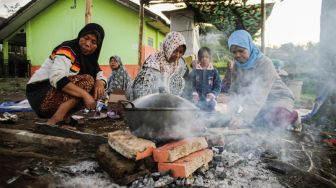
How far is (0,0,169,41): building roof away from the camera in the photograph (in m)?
13.8

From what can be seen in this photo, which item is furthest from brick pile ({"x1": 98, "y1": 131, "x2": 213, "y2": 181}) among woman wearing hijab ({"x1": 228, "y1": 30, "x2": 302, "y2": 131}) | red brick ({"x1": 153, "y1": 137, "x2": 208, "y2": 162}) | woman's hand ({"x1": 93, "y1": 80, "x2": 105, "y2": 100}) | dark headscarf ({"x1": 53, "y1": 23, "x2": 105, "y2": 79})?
dark headscarf ({"x1": 53, "y1": 23, "x2": 105, "y2": 79})

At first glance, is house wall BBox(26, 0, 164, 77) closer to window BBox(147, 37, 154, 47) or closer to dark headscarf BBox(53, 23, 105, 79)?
window BBox(147, 37, 154, 47)

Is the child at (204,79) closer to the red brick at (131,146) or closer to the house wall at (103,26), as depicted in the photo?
the red brick at (131,146)

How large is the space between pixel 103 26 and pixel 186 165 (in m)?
13.9

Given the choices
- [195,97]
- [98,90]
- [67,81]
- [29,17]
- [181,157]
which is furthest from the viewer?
[29,17]

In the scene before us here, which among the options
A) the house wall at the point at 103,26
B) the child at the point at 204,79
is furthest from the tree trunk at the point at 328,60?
the house wall at the point at 103,26

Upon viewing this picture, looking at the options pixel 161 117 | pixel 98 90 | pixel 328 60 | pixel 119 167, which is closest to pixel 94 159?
pixel 119 167

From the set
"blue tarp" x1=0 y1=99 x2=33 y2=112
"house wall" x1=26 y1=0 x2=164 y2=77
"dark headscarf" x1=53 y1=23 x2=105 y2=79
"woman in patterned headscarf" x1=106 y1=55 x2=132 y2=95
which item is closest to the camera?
"dark headscarf" x1=53 y1=23 x2=105 y2=79

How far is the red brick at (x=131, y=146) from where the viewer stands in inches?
Answer: 88.7

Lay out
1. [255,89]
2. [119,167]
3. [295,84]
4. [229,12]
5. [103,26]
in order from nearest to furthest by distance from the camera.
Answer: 1. [119,167]
2. [255,89]
3. [295,84]
4. [229,12]
5. [103,26]

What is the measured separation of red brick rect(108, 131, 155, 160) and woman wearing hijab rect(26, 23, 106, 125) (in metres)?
0.98

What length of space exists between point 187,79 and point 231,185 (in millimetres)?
3619

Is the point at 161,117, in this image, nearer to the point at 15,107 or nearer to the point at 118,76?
the point at 15,107

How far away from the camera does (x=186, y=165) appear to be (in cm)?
227
